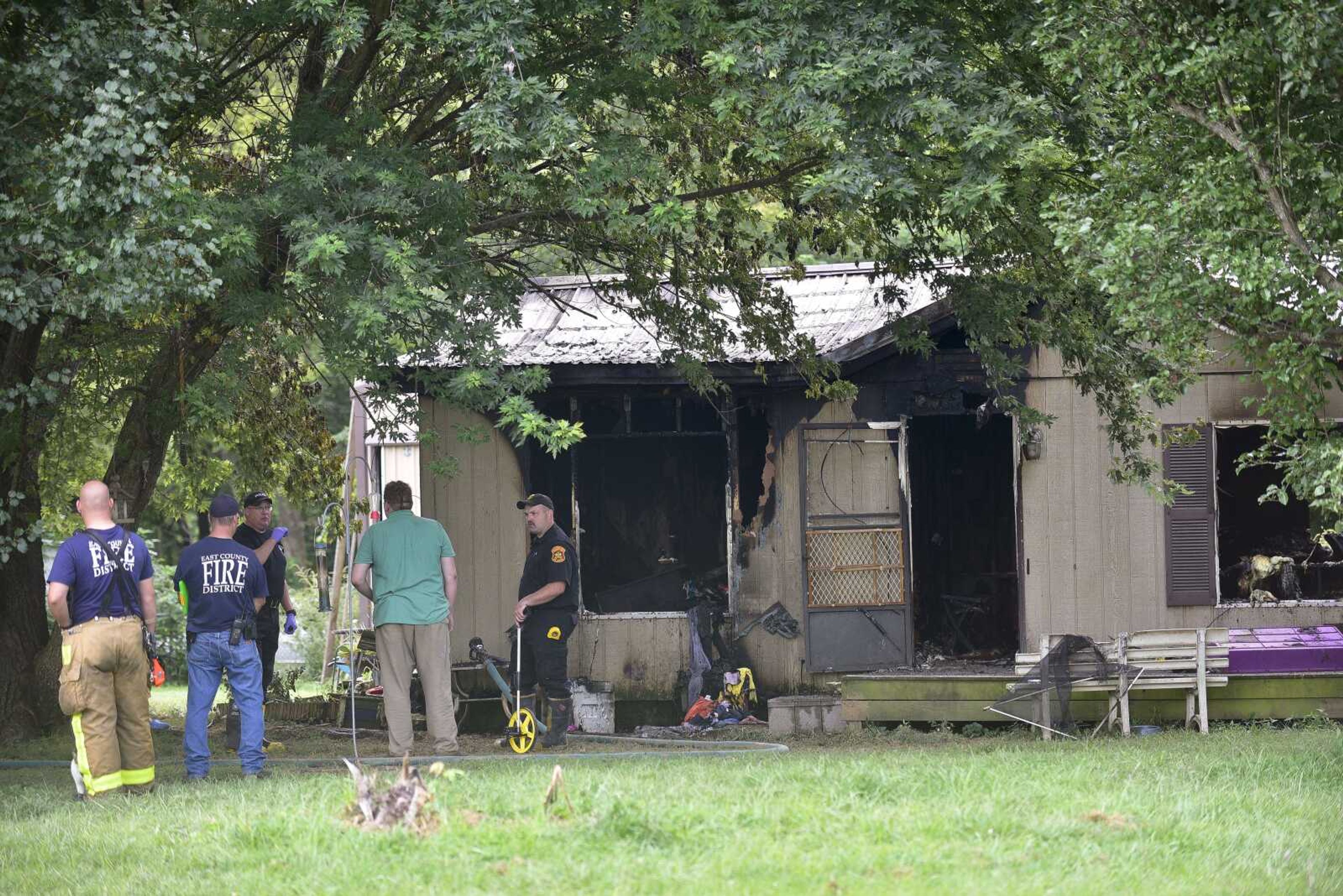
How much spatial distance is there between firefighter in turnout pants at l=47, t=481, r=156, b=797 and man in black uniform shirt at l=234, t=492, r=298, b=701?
277cm

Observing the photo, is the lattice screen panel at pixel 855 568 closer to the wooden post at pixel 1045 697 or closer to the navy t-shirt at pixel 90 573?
the wooden post at pixel 1045 697

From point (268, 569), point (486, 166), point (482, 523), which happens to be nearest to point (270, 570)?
point (268, 569)

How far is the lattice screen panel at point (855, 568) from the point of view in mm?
14359

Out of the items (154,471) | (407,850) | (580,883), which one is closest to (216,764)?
(154,471)

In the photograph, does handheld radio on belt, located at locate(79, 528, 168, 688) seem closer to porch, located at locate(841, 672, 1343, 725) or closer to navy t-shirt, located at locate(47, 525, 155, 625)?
navy t-shirt, located at locate(47, 525, 155, 625)

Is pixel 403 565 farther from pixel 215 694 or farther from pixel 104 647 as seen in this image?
pixel 104 647

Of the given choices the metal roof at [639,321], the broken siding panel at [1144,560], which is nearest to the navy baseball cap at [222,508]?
the metal roof at [639,321]

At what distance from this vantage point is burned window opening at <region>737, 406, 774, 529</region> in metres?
14.7

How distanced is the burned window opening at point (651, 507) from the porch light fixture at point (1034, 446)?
12.9 ft

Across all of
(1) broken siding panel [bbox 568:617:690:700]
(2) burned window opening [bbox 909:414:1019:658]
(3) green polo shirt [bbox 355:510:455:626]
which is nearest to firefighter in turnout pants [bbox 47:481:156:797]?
(3) green polo shirt [bbox 355:510:455:626]

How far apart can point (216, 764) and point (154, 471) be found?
334 cm

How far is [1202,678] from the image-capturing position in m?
12.3

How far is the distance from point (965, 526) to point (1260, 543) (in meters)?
3.28

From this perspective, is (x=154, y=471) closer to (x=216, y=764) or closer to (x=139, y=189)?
(x=216, y=764)
